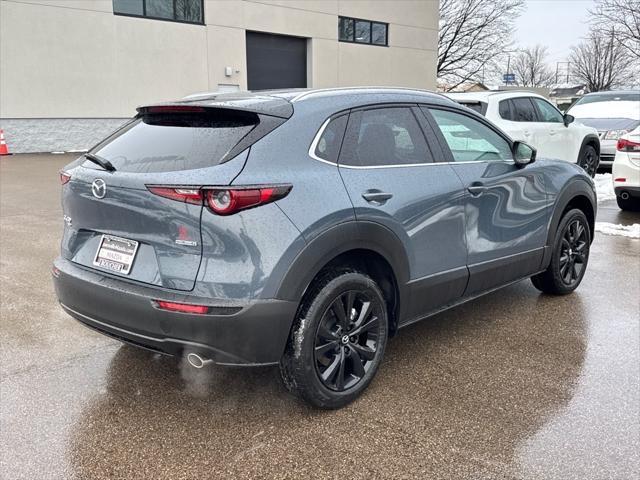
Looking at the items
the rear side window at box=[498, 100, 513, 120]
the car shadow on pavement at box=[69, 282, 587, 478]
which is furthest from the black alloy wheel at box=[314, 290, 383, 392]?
the rear side window at box=[498, 100, 513, 120]

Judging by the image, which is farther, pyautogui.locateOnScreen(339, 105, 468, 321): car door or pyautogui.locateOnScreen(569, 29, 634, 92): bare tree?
pyautogui.locateOnScreen(569, 29, 634, 92): bare tree

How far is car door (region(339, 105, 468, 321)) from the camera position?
10.1 feet

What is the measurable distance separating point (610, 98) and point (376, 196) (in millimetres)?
12700

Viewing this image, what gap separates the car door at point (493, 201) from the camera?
12.3 ft

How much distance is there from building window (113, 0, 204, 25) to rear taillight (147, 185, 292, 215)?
17896 millimetres

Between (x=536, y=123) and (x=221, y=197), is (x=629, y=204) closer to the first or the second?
(x=536, y=123)

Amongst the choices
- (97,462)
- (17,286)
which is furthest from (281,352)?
(17,286)

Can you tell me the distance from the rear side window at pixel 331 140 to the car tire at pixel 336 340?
1.99 ft

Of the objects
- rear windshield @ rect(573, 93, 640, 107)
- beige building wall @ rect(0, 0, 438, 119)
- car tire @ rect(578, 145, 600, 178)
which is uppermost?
beige building wall @ rect(0, 0, 438, 119)

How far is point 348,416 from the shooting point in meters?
3.02

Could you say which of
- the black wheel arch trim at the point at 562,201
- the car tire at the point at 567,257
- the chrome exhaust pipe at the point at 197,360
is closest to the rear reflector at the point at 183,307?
the chrome exhaust pipe at the point at 197,360

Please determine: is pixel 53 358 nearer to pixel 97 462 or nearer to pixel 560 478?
pixel 97 462

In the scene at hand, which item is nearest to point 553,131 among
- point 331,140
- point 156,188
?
point 331,140

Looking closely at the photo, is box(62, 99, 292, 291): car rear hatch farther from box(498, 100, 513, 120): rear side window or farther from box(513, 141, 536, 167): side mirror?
box(498, 100, 513, 120): rear side window
